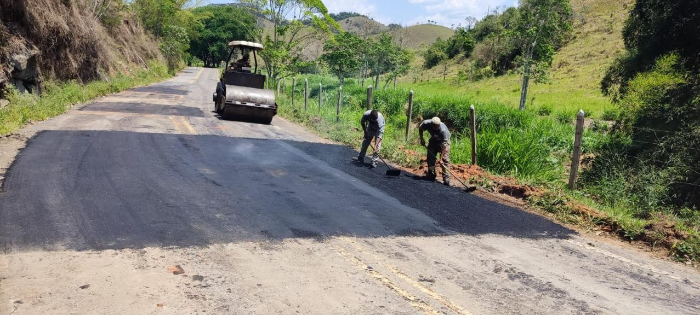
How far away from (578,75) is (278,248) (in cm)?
3861

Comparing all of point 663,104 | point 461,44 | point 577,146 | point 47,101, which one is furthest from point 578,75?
point 47,101

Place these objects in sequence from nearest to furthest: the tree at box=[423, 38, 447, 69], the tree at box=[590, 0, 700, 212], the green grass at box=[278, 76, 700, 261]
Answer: the green grass at box=[278, 76, 700, 261] < the tree at box=[590, 0, 700, 212] < the tree at box=[423, 38, 447, 69]

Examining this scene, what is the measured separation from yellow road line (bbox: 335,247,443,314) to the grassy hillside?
80.5 ft

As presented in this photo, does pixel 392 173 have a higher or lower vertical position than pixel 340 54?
lower

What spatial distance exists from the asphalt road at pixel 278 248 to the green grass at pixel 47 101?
253 cm

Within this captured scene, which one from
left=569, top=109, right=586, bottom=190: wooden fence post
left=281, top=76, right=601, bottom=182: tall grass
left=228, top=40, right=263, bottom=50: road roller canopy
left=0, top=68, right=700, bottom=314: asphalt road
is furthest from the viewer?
left=228, top=40, right=263, bottom=50: road roller canopy

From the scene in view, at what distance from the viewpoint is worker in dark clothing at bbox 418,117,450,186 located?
9.15 m

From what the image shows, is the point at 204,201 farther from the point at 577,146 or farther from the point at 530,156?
the point at 530,156

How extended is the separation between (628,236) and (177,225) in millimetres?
5936

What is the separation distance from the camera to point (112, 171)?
24.6ft

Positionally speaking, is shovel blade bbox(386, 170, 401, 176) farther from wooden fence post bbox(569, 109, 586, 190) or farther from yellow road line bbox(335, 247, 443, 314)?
yellow road line bbox(335, 247, 443, 314)

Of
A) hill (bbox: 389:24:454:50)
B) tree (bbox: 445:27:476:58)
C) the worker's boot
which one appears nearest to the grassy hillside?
tree (bbox: 445:27:476:58)

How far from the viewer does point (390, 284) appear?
172 inches

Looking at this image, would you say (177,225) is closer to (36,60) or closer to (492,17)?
(36,60)
